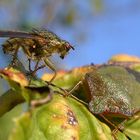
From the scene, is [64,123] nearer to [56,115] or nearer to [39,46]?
[56,115]

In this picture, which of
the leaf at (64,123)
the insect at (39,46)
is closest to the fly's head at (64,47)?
the insect at (39,46)

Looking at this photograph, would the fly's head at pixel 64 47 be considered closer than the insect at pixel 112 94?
No

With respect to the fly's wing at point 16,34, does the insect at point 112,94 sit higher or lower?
lower

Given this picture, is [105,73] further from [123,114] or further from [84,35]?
[84,35]

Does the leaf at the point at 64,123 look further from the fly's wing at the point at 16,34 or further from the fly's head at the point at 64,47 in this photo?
the fly's head at the point at 64,47

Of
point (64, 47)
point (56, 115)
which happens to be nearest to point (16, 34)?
point (56, 115)

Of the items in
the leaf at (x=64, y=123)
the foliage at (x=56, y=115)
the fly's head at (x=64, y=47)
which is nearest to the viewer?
the foliage at (x=56, y=115)
